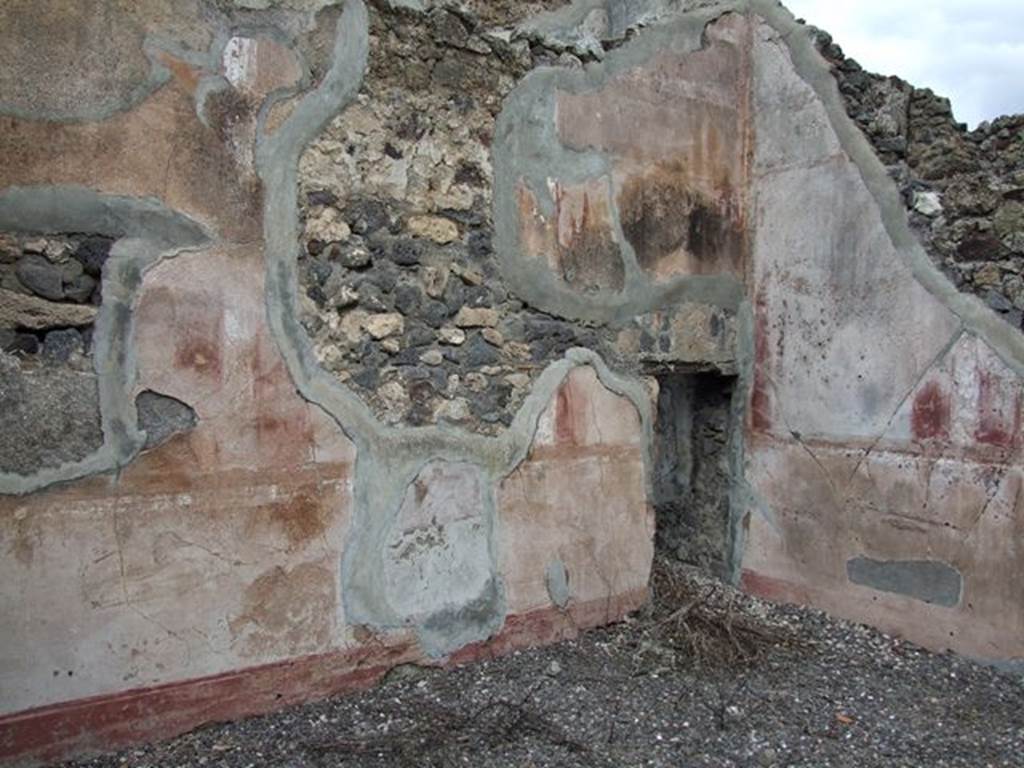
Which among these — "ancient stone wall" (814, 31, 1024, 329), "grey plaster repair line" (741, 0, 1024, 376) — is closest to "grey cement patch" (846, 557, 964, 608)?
"grey plaster repair line" (741, 0, 1024, 376)

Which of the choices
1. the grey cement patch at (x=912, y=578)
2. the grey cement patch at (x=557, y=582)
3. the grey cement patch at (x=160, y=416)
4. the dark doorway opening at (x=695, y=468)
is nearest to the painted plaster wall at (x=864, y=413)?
the grey cement patch at (x=912, y=578)

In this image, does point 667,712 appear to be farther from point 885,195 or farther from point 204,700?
point 885,195

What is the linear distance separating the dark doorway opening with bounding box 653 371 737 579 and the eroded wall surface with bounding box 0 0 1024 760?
1.1 inches

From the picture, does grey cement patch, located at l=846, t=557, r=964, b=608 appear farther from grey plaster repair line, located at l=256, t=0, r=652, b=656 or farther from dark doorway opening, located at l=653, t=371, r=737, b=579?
grey plaster repair line, located at l=256, t=0, r=652, b=656

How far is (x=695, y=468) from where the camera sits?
4.08m

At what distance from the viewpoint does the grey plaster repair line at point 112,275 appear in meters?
2.26

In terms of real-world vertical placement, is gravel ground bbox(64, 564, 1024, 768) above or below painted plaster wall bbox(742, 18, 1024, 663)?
below

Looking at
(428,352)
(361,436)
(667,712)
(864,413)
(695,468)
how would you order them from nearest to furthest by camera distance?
(667,712) → (361,436) → (428,352) → (864,413) → (695,468)

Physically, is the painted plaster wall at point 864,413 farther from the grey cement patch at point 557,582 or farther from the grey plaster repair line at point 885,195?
the grey cement patch at point 557,582

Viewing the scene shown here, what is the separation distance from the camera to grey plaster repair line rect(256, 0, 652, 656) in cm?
263

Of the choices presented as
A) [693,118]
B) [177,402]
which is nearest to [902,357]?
[693,118]

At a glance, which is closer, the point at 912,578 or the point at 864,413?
the point at 912,578

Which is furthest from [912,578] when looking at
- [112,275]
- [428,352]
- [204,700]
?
[112,275]

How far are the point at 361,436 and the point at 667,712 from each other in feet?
4.55
